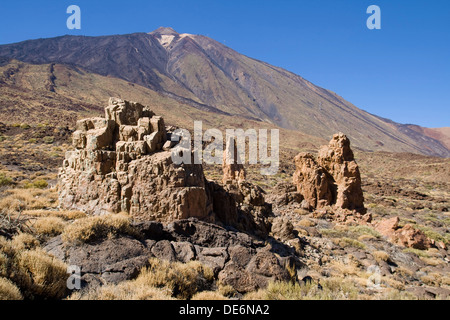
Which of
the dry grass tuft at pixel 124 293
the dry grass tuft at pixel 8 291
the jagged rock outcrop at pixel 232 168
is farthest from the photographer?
the jagged rock outcrop at pixel 232 168

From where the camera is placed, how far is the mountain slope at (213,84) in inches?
5517

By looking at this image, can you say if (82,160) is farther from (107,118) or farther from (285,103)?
(285,103)

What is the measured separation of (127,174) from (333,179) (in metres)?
12.8

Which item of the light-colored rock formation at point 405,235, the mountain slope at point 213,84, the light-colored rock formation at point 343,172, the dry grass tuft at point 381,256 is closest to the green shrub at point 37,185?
the light-colored rock formation at point 343,172

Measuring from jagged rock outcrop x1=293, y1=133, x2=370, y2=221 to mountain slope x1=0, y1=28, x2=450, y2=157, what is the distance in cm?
10500

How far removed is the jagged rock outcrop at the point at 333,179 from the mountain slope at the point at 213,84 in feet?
345

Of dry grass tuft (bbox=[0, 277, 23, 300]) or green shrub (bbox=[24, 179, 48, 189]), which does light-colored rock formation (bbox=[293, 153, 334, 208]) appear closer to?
green shrub (bbox=[24, 179, 48, 189])

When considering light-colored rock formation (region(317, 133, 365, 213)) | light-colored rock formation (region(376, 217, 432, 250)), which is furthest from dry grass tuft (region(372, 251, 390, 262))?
light-colored rock formation (region(317, 133, 365, 213))

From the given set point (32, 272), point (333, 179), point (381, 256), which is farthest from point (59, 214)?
point (333, 179)

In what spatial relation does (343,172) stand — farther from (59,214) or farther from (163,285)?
(59,214)

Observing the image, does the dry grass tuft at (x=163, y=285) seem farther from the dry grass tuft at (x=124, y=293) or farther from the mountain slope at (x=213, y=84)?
the mountain slope at (x=213, y=84)

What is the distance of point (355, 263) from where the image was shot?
31.1 ft

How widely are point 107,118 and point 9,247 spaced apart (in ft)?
17.5
